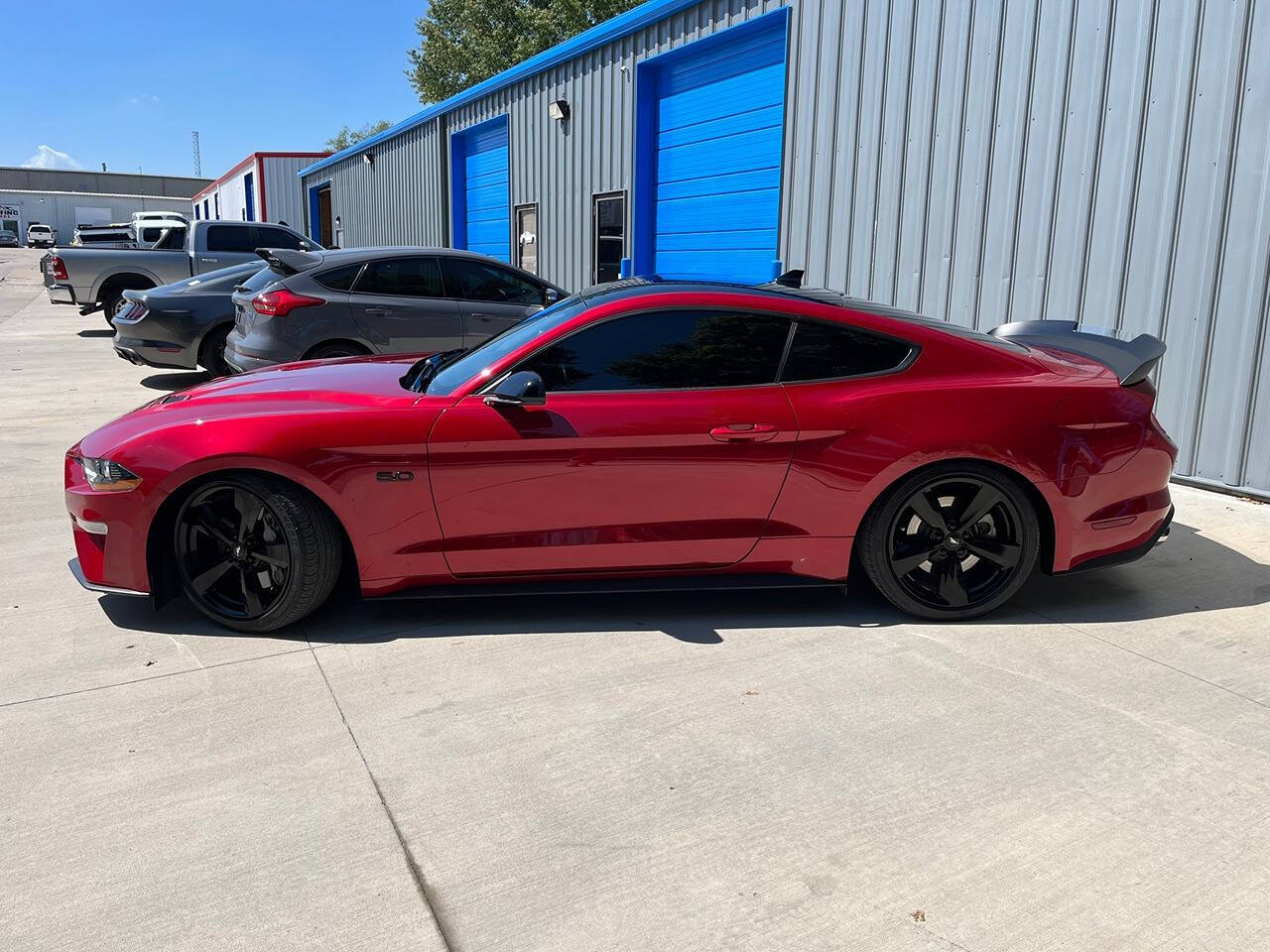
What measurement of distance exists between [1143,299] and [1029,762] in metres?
4.79

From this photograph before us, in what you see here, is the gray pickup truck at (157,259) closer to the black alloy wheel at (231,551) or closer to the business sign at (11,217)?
the black alloy wheel at (231,551)

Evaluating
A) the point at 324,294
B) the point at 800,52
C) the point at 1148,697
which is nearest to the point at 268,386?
the point at 1148,697

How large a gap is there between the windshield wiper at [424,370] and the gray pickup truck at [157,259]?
11.9 metres

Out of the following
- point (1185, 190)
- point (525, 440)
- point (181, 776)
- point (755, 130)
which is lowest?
point (181, 776)

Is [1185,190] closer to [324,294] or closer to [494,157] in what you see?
[324,294]

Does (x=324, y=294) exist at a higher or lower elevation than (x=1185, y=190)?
lower

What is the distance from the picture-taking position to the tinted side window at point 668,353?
12.9ft

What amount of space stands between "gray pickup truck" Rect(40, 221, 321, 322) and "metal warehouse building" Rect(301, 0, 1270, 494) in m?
5.40

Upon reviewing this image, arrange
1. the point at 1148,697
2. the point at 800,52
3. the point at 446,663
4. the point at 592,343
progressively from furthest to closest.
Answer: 1. the point at 800,52
2. the point at 592,343
3. the point at 446,663
4. the point at 1148,697

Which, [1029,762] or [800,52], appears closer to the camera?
[1029,762]

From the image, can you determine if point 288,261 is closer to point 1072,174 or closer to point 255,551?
point 255,551

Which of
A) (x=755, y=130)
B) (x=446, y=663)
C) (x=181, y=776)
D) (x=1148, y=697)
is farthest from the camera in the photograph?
(x=755, y=130)

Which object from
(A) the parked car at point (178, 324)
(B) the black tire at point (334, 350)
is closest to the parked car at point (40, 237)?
(A) the parked car at point (178, 324)

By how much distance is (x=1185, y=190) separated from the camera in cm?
632
